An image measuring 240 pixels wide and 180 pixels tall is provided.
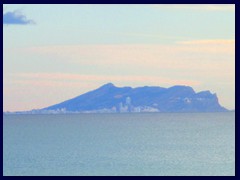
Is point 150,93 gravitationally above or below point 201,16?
below

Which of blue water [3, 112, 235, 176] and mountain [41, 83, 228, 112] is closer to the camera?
blue water [3, 112, 235, 176]

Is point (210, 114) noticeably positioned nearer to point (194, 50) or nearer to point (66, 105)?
point (194, 50)

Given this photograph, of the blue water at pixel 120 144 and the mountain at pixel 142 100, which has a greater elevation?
the mountain at pixel 142 100

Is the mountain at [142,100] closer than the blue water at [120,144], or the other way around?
the blue water at [120,144]

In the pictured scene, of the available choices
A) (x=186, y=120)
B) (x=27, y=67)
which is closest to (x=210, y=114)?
(x=186, y=120)

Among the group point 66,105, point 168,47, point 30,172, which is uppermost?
point 168,47

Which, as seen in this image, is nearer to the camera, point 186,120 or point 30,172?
point 30,172
